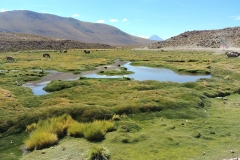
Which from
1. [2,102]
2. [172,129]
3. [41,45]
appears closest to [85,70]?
[2,102]

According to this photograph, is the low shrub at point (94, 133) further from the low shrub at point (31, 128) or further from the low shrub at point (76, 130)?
the low shrub at point (31, 128)

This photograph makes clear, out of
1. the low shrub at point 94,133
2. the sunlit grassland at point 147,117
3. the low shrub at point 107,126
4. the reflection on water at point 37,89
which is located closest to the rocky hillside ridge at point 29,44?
the reflection on water at point 37,89

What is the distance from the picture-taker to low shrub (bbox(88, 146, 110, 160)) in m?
14.0

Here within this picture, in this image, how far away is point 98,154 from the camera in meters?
14.1

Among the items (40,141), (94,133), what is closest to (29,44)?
(40,141)

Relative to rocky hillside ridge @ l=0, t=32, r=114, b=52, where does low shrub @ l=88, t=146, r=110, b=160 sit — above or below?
below

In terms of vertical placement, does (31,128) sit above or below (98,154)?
below

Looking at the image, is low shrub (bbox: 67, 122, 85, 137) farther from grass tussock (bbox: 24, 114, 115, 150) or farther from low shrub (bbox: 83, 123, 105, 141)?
low shrub (bbox: 83, 123, 105, 141)

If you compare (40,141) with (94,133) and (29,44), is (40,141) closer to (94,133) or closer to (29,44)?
(94,133)

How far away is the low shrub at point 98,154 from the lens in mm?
14047

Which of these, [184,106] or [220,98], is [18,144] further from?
[220,98]

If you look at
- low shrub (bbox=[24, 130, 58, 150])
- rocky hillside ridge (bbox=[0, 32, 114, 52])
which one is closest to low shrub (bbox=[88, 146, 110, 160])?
low shrub (bbox=[24, 130, 58, 150])

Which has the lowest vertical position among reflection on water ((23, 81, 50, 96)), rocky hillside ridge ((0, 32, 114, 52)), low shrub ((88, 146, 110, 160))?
reflection on water ((23, 81, 50, 96))

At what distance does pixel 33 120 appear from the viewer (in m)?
20.3
